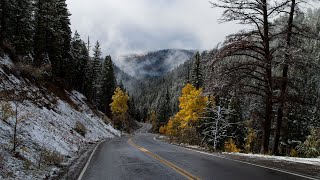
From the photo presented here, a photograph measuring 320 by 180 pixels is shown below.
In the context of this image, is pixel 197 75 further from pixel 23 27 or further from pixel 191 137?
pixel 23 27

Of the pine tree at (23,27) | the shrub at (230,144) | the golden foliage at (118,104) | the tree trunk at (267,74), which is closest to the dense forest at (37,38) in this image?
the pine tree at (23,27)

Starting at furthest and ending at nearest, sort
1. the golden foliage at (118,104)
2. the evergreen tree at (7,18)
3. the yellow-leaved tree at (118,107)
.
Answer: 1. the golden foliage at (118,104)
2. the yellow-leaved tree at (118,107)
3. the evergreen tree at (7,18)

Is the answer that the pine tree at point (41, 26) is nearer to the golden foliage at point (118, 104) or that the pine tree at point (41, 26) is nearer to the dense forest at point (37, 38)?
the dense forest at point (37, 38)

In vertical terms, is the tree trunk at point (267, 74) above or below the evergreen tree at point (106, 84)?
below

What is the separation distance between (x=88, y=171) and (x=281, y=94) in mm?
10133

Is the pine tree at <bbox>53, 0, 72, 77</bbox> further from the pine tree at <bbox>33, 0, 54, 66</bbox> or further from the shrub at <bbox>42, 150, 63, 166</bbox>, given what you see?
the shrub at <bbox>42, 150, 63, 166</bbox>

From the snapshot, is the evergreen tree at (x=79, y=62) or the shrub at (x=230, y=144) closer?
the shrub at (x=230, y=144)

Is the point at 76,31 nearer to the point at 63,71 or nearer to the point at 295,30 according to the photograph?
the point at 63,71

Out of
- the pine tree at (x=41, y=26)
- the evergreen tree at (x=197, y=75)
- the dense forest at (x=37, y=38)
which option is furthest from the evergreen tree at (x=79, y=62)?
the evergreen tree at (x=197, y=75)

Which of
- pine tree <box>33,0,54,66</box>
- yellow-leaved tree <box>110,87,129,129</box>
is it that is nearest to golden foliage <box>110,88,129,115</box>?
yellow-leaved tree <box>110,87,129,129</box>

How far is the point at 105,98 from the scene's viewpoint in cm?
9238

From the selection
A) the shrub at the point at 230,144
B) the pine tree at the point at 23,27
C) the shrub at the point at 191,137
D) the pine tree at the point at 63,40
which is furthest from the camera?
the shrub at the point at 230,144

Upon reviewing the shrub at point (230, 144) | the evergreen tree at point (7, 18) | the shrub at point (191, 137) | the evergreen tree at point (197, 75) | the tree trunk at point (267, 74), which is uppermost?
the evergreen tree at point (7, 18)

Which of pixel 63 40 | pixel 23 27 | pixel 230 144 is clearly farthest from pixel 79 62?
pixel 230 144
